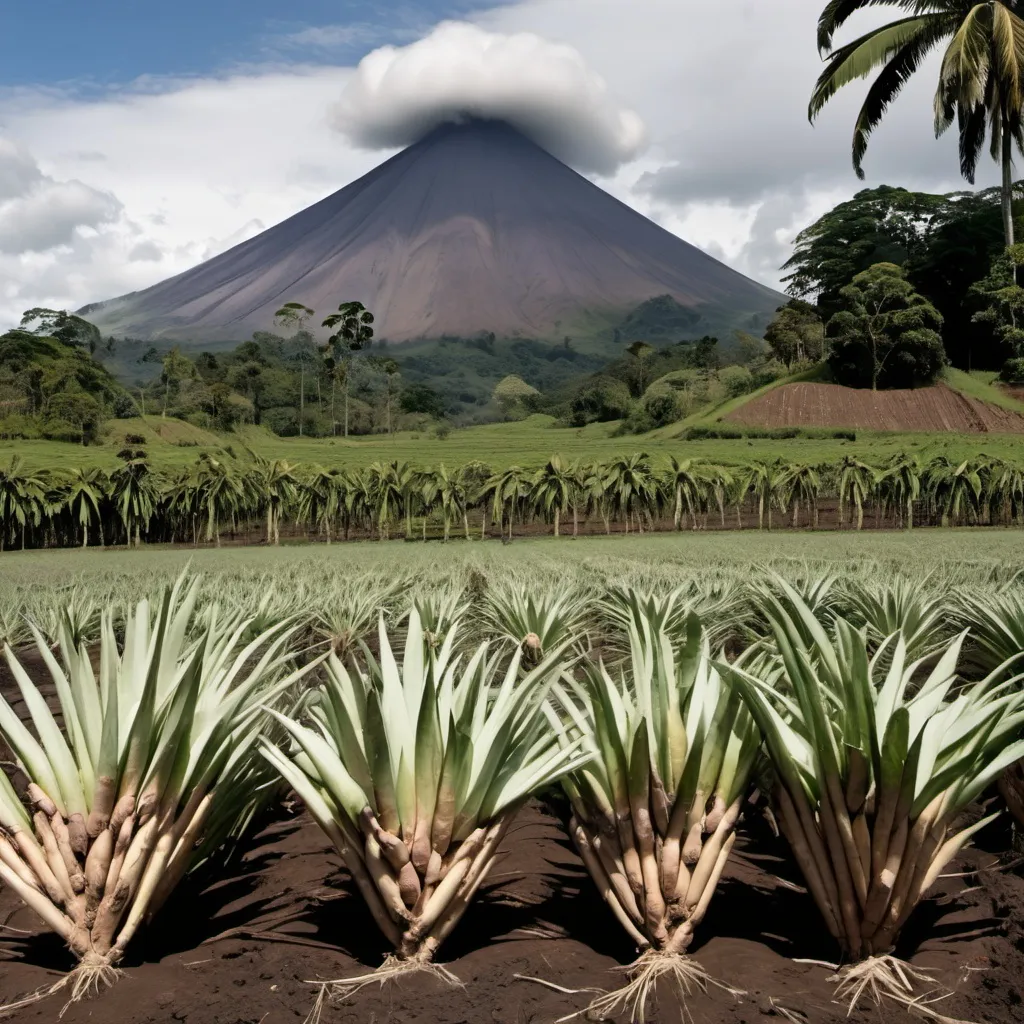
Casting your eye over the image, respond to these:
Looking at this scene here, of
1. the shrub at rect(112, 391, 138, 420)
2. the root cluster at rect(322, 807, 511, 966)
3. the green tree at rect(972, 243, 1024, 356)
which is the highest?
the green tree at rect(972, 243, 1024, 356)

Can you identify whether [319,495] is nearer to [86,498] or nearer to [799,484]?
[86,498]

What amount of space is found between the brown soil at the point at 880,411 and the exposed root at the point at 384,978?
57.5 m

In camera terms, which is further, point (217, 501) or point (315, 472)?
point (315, 472)

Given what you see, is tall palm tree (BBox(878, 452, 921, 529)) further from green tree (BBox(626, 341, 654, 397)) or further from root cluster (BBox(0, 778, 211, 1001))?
green tree (BBox(626, 341, 654, 397))

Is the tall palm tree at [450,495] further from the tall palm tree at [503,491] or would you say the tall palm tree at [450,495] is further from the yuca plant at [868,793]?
the yuca plant at [868,793]

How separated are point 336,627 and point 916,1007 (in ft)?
15.0

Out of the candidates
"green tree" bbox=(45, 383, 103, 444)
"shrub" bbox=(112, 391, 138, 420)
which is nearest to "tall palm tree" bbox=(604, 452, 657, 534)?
"green tree" bbox=(45, 383, 103, 444)

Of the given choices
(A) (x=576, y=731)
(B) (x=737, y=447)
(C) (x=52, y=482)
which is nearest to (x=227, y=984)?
(A) (x=576, y=731)

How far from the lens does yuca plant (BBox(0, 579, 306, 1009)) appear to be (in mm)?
1890

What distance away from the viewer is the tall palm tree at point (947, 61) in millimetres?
26594

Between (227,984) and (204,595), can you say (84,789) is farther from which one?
(204,595)

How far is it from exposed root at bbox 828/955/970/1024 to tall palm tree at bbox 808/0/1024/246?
2957 centimetres

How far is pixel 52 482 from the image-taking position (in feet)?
122

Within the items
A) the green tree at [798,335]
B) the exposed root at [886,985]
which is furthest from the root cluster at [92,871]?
the green tree at [798,335]
